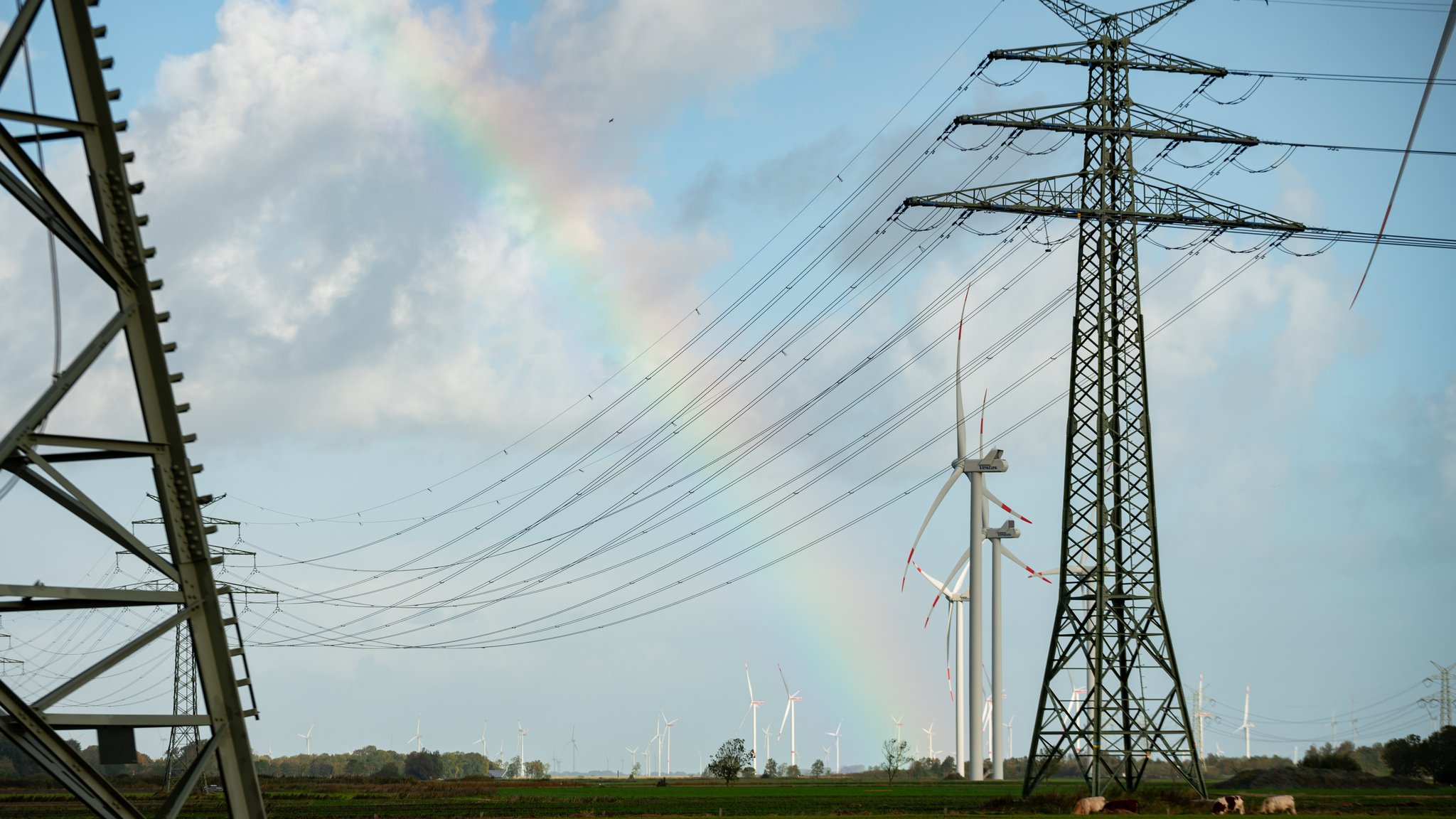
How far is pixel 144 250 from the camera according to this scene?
17109mm

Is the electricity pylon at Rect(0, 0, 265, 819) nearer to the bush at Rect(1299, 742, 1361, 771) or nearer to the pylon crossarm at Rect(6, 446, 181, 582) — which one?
the pylon crossarm at Rect(6, 446, 181, 582)

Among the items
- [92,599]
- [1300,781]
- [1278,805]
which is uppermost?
[92,599]

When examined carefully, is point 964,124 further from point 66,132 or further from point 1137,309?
point 66,132

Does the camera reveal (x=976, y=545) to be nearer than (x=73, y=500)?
No

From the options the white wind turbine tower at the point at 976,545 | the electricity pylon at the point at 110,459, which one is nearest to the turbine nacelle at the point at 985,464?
the white wind turbine tower at the point at 976,545

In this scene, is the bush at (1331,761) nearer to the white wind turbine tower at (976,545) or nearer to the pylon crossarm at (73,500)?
the white wind turbine tower at (976,545)

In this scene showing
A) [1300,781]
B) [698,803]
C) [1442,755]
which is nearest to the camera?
[698,803]

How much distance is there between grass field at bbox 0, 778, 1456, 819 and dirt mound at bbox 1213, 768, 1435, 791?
154 inches

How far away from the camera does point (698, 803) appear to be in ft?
309

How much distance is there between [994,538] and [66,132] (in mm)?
111787

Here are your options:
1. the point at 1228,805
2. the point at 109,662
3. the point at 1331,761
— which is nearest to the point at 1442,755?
the point at 1331,761

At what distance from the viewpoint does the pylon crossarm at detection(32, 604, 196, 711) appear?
51.0 feet

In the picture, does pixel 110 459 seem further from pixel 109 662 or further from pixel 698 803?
pixel 698 803

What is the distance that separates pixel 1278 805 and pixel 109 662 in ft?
192
